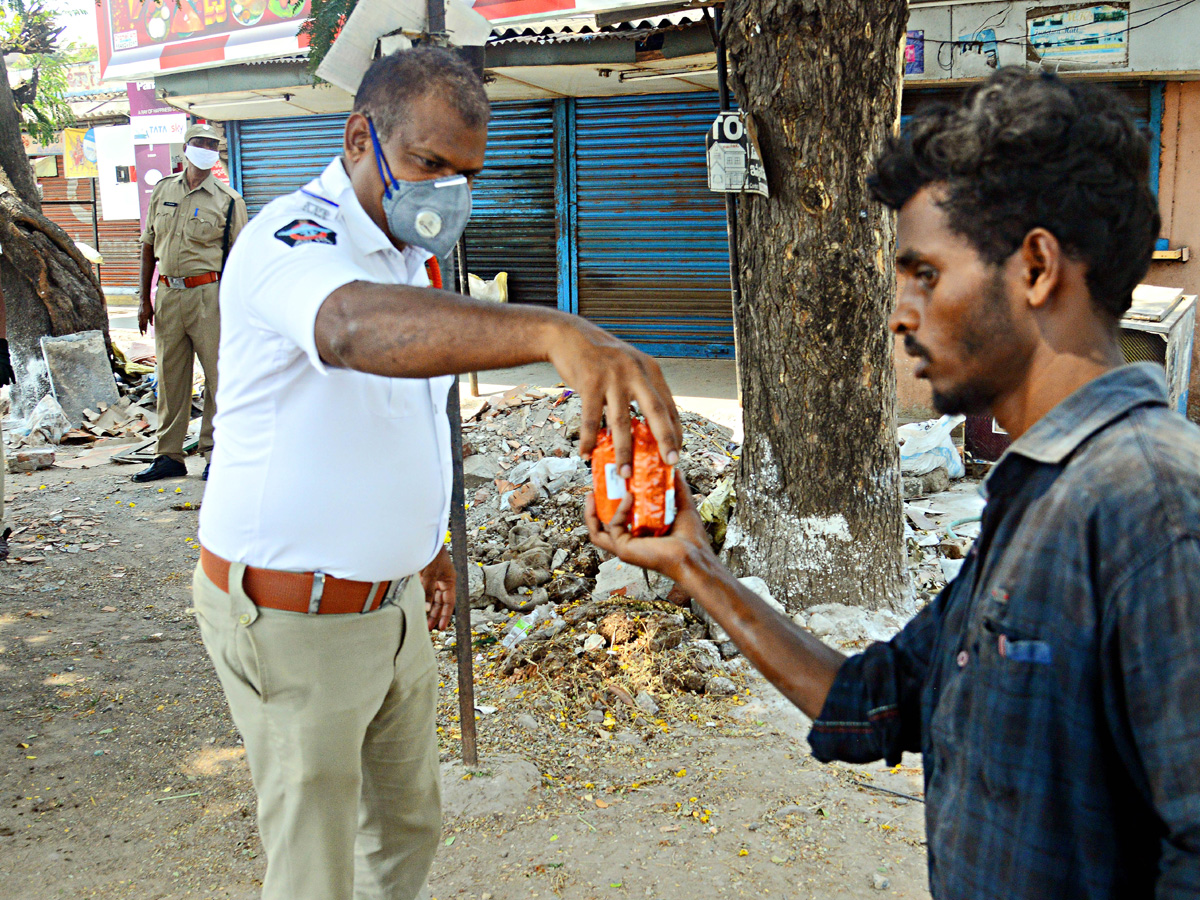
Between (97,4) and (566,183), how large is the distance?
7.98m

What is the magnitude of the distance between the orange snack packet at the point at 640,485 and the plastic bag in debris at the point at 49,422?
8.57m

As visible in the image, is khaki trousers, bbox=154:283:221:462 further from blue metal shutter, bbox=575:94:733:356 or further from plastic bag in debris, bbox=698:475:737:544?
blue metal shutter, bbox=575:94:733:356

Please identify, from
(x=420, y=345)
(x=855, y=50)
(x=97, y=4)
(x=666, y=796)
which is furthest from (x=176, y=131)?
(x=420, y=345)

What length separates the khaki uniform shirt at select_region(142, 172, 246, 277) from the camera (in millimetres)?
7359

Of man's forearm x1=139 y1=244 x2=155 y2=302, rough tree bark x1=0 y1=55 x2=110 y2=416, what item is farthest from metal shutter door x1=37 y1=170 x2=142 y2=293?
man's forearm x1=139 y1=244 x2=155 y2=302

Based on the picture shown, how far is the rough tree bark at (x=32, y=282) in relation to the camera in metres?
9.14

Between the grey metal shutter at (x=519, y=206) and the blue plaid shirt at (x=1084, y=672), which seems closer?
the blue plaid shirt at (x=1084, y=672)

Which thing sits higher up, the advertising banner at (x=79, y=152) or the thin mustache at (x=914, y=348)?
the advertising banner at (x=79, y=152)

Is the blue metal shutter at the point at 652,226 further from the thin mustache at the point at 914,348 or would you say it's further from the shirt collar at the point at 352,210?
the thin mustache at the point at 914,348

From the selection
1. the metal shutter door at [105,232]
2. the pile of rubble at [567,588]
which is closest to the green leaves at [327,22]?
the pile of rubble at [567,588]

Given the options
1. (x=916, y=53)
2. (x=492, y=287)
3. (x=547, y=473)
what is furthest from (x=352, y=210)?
(x=492, y=287)

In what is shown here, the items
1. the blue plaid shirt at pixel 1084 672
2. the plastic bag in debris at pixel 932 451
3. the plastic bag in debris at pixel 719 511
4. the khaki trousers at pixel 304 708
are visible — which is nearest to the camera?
the blue plaid shirt at pixel 1084 672

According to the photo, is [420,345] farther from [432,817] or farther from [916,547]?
[916,547]

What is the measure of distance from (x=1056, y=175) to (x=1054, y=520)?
1.32ft
